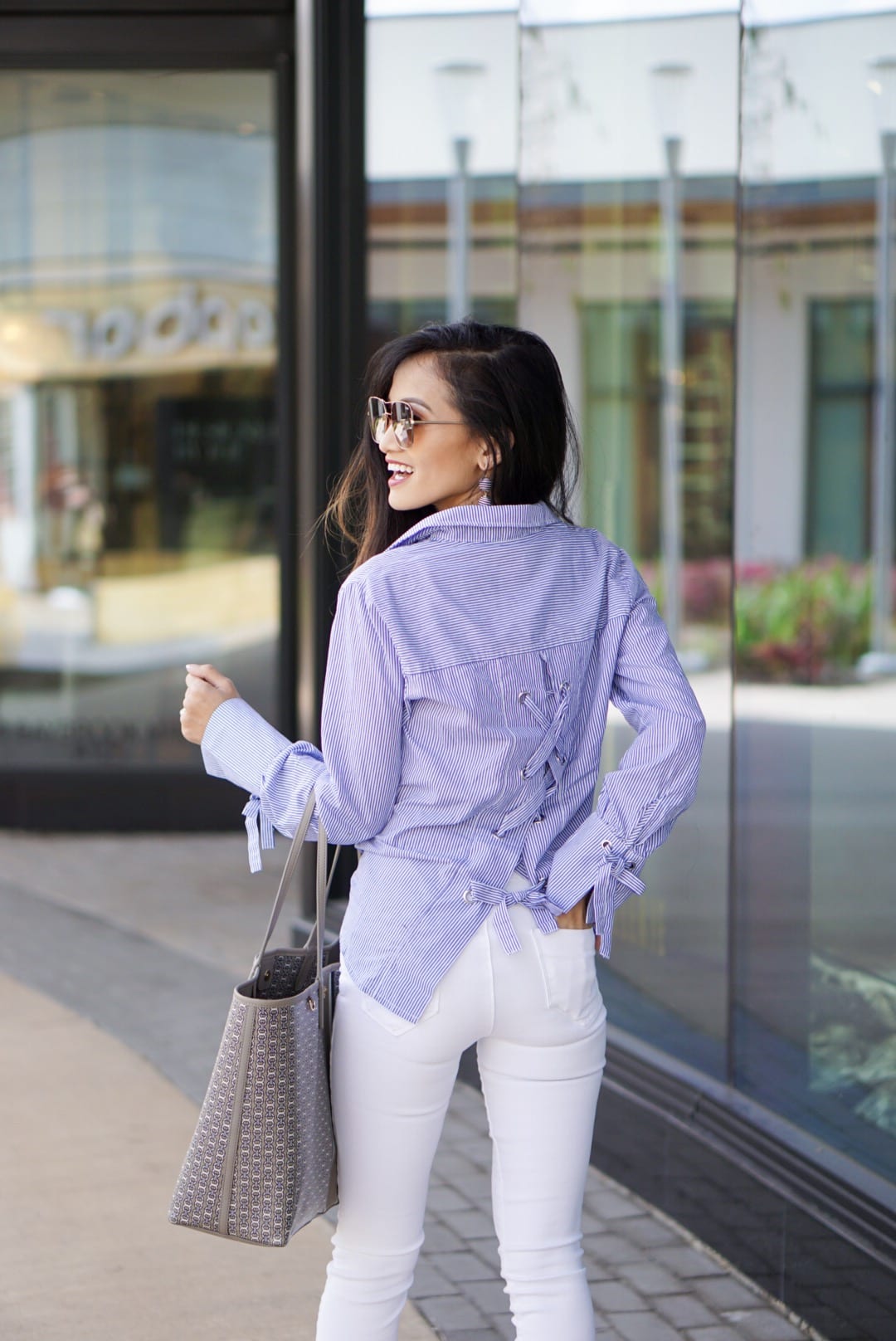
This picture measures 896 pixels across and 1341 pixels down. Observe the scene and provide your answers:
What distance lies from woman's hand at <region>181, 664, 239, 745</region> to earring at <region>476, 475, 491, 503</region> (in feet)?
1.39

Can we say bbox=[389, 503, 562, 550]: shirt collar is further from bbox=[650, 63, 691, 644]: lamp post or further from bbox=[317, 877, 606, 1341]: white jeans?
bbox=[650, 63, 691, 644]: lamp post

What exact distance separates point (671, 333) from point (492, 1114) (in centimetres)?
535

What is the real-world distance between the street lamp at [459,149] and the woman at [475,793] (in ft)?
21.3

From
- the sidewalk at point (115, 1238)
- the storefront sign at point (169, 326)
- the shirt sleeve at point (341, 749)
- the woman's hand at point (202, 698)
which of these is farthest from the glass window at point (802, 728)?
the storefront sign at point (169, 326)

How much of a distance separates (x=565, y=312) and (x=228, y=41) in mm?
3589

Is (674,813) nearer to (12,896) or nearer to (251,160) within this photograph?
(12,896)

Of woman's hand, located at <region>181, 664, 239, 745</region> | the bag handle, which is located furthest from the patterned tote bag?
woman's hand, located at <region>181, 664, 239, 745</region>

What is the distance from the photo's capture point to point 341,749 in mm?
2084

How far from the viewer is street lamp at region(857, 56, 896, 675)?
5.15m

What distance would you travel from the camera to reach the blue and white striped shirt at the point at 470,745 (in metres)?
2.07

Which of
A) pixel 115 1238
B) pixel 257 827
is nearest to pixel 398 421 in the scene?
pixel 257 827

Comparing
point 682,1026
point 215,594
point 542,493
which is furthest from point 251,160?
point 542,493

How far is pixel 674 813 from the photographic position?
2.19m

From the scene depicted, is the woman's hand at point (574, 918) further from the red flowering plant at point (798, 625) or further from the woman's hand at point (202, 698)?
the red flowering plant at point (798, 625)
